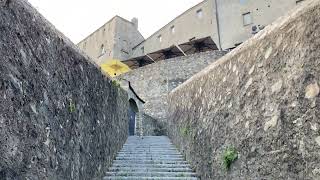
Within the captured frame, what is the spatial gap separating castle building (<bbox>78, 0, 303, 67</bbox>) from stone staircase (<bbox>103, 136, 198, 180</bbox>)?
13.7 metres

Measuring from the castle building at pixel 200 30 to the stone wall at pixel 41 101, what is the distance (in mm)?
17411

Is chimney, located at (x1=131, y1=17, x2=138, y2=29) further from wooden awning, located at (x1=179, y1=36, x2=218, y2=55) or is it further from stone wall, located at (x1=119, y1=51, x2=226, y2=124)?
stone wall, located at (x1=119, y1=51, x2=226, y2=124)

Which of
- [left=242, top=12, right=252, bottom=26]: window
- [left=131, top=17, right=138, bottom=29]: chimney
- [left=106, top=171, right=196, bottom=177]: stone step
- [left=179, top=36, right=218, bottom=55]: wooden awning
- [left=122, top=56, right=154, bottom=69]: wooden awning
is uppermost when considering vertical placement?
[left=131, top=17, right=138, bottom=29]: chimney

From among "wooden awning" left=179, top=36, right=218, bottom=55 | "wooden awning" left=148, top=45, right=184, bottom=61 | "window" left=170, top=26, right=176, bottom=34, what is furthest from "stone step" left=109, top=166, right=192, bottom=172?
"window" left=170, top=26, right=176, bottom=34

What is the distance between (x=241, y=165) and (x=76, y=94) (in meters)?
2.31

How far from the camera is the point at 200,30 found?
30.4m

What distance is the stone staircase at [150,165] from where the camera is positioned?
A: 21.9ft

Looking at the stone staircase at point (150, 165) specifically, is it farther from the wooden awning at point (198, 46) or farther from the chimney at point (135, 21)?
the chimney at point (135, 21)

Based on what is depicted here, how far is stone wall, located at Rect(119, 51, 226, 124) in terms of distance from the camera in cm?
2070

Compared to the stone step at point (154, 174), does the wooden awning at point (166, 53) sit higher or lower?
higher

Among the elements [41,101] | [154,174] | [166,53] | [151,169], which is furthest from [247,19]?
[41,101]

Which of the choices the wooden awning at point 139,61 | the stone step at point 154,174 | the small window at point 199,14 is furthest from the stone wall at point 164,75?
the stone step at point 154,174

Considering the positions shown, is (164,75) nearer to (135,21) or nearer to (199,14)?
(199,14)

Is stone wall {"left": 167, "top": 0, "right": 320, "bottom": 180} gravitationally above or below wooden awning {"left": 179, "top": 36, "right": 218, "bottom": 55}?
below
